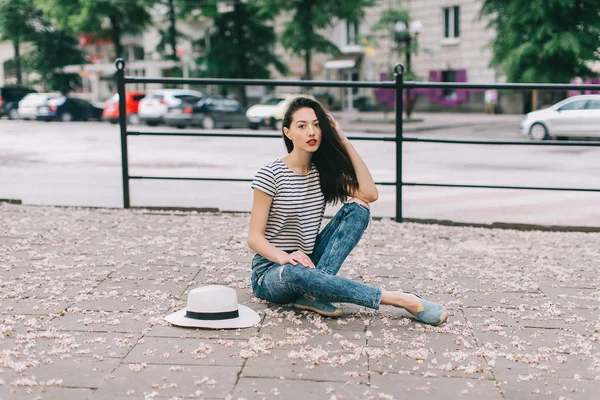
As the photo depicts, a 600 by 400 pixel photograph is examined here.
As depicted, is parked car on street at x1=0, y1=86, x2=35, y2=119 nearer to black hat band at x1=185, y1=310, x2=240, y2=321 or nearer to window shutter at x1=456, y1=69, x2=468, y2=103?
window shutter at x1=456, y1=69, x2=468, y2=103

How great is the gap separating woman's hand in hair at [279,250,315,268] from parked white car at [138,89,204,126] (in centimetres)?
2405

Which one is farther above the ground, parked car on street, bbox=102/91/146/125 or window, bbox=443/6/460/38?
→ window, bbox=443/6/460/38

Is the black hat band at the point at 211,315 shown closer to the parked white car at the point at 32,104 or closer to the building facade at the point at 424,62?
the building facade at the point at 424,62

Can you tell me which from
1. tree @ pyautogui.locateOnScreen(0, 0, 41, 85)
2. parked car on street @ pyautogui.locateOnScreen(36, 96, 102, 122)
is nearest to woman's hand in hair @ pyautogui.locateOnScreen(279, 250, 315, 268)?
parked car on street @ pyautogui.locateOnScreen(36, 96, 102, 122)

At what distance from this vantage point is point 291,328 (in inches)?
157

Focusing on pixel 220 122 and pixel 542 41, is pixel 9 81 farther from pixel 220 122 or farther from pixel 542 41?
pixel 542 41

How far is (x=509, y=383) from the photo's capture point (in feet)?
10.8

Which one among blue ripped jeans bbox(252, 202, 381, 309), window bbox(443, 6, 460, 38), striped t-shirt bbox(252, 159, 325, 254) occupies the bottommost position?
blue ripped jeans bbox(252, 202, 381, 309)

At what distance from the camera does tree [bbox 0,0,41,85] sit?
4619cm

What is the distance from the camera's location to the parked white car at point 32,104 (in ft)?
110

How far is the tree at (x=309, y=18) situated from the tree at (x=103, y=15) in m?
8.23

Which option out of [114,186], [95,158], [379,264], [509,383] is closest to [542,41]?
[95,158]

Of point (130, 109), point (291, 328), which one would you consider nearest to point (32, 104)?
point (130, 109)

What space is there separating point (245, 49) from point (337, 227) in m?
35.0
